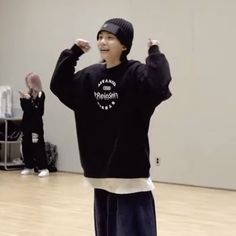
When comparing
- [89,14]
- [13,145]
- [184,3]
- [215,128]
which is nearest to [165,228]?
[215,128]

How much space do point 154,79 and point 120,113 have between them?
0.19 m

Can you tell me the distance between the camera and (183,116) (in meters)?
6.62

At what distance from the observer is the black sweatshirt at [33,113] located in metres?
7.40

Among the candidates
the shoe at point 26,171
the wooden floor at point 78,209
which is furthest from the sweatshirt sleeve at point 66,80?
the shoe at point 26,171

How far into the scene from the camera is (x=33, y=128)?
24.5ft

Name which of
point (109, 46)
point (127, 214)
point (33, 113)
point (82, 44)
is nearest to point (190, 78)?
point (33, 113)

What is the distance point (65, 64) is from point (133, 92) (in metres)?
0.34

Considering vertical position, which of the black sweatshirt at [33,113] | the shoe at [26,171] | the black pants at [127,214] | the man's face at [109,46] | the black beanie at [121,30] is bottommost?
the shoe at [26,171]

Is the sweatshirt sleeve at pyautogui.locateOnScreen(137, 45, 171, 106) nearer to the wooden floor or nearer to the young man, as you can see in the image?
the young man

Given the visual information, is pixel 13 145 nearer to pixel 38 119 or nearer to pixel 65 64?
pixel 38 119

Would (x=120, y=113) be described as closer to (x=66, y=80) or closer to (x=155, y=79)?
(x=155, y=79)

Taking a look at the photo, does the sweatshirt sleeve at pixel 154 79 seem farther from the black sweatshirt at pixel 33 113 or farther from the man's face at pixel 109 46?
the black sweatshirt at pixel 33 113

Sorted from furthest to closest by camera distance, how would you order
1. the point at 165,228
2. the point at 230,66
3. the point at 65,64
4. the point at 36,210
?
the point at 230,66
the point at 36,210
the point at 165,228
the point at 65,64

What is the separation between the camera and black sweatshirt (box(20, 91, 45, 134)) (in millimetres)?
7398
